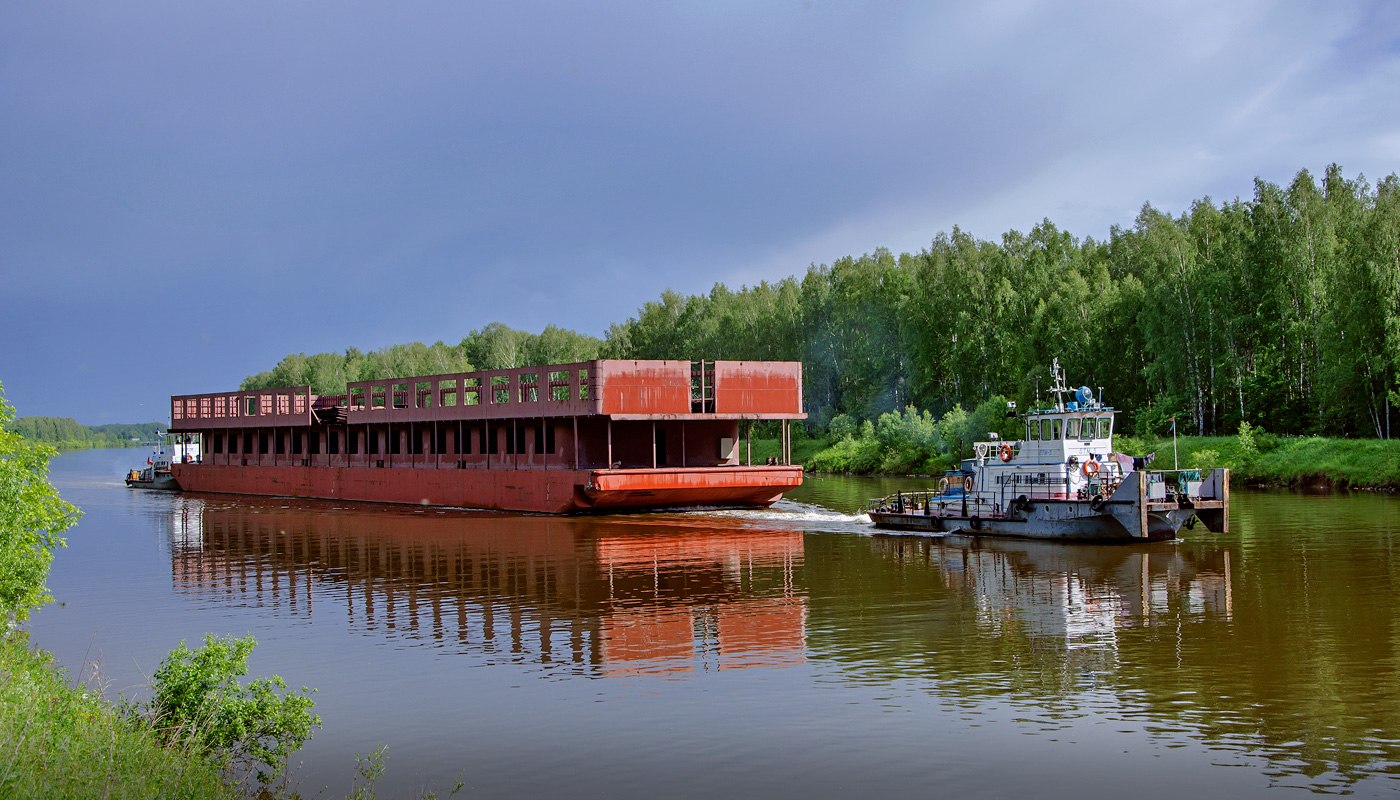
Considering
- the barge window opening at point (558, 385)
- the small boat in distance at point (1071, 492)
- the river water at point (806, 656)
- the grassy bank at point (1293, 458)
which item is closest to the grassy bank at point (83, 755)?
the river water at point (806, 656)

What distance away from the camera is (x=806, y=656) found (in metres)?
18.7

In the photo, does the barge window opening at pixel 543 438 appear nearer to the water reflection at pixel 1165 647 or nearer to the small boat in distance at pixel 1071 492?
the small boat in distance at pixel 1071 492

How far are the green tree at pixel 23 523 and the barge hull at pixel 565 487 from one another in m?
25.6

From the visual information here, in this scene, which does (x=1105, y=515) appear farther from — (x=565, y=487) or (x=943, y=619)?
(x=565, y=487)

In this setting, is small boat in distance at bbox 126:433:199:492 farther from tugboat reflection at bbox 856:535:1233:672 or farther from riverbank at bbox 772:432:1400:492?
riverbank at bbox 772:432:1400:492

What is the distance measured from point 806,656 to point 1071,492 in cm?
1756

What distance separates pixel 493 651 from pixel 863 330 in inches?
2928

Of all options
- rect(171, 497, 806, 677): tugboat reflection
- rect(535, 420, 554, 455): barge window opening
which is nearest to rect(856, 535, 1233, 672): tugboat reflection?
rect(171, 497, 806, 677): tugboat reflection

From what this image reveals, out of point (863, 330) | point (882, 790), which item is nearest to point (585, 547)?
point (882, 790)

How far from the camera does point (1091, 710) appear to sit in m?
15.0

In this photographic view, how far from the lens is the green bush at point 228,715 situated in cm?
1283


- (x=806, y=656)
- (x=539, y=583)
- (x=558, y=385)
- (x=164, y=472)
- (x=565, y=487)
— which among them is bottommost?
(x=806, y=656)

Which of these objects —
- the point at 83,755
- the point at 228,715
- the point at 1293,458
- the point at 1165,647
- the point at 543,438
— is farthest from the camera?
the point at 1293,458

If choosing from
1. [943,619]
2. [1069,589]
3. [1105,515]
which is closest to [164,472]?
[1105,515]
